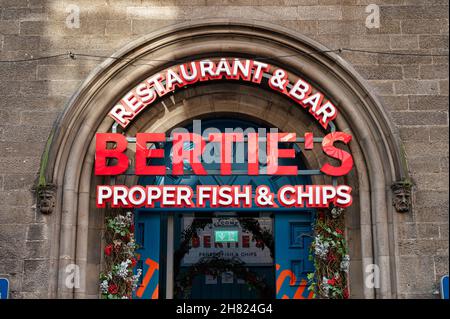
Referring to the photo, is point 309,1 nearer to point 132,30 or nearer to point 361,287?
point 132,30

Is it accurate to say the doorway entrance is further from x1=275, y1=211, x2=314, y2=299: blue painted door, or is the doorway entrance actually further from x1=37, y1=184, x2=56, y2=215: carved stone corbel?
x1=37, y1=184, x2=56, y2=215: carved stone corbel

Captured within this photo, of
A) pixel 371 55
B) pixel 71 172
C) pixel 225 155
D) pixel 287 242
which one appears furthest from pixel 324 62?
pixel 71 172

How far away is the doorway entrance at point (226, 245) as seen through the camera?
13.4 m

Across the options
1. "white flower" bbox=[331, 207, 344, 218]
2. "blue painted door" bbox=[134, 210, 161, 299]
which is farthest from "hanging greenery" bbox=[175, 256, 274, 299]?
"white flower" bbox=[331, 207, 344, 218]

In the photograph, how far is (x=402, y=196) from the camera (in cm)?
1238

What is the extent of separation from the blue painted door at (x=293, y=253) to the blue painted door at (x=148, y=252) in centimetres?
230

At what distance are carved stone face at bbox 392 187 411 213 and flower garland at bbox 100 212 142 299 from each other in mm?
4788

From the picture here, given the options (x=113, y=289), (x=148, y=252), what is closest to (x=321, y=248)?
(x=148, y=252)

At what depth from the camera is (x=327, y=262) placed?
12695mm

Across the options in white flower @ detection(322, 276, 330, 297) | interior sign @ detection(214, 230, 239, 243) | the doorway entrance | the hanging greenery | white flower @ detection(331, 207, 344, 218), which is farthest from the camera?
interior sign @ detection(214, 230, 239, 243)

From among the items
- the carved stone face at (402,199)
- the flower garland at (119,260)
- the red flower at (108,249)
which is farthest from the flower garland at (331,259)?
the red flower at (108,249)

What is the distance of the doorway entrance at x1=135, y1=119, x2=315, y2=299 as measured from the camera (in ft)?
44.1

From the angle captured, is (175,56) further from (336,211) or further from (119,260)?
(336,211)

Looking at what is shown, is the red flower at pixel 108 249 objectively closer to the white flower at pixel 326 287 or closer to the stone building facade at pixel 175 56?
the stone building facade at pixel 175 56
